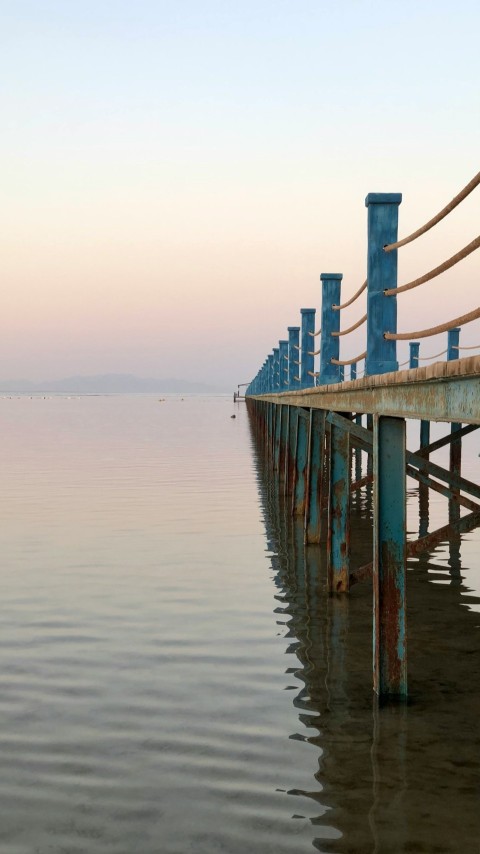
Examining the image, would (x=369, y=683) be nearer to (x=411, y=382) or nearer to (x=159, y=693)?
(x=159, y=693)

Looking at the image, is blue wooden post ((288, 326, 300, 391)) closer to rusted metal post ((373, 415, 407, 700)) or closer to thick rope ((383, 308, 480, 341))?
thick rope ((383, 308, 480, 341))

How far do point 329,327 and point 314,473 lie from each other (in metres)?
3.34

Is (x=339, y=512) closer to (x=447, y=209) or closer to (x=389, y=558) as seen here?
(x=389, y=558)

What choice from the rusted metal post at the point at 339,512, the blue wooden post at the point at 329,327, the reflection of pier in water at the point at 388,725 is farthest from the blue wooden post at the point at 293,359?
the reflection of pier in water at the point at 388,725

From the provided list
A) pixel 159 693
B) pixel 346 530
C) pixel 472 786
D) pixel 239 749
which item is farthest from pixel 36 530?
A: pixel 472 786

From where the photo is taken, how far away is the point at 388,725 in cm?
710

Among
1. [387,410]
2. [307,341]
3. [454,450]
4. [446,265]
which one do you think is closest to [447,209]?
[446,265]

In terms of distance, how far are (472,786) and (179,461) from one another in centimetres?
2842

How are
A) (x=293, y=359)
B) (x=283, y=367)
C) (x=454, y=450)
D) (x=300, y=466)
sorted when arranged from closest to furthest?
(x=300, y=466), (x=454, y=450), (x=293, y=359), (x=283, y=367)

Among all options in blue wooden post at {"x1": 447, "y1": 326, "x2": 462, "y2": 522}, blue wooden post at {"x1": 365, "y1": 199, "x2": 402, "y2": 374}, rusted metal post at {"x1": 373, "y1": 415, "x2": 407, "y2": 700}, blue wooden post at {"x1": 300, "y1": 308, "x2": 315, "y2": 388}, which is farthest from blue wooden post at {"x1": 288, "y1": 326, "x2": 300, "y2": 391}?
rusted metal post at {"x1": 373, "y1": 415, "x2": 407, "y2": 700}

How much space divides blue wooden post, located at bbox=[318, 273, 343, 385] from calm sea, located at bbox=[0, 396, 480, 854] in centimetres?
268

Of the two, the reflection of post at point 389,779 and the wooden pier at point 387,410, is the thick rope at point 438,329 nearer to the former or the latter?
the wooden pier at point 387,410

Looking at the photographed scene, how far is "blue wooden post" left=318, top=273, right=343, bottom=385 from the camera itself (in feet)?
40.3

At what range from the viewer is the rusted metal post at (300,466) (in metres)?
18.3
